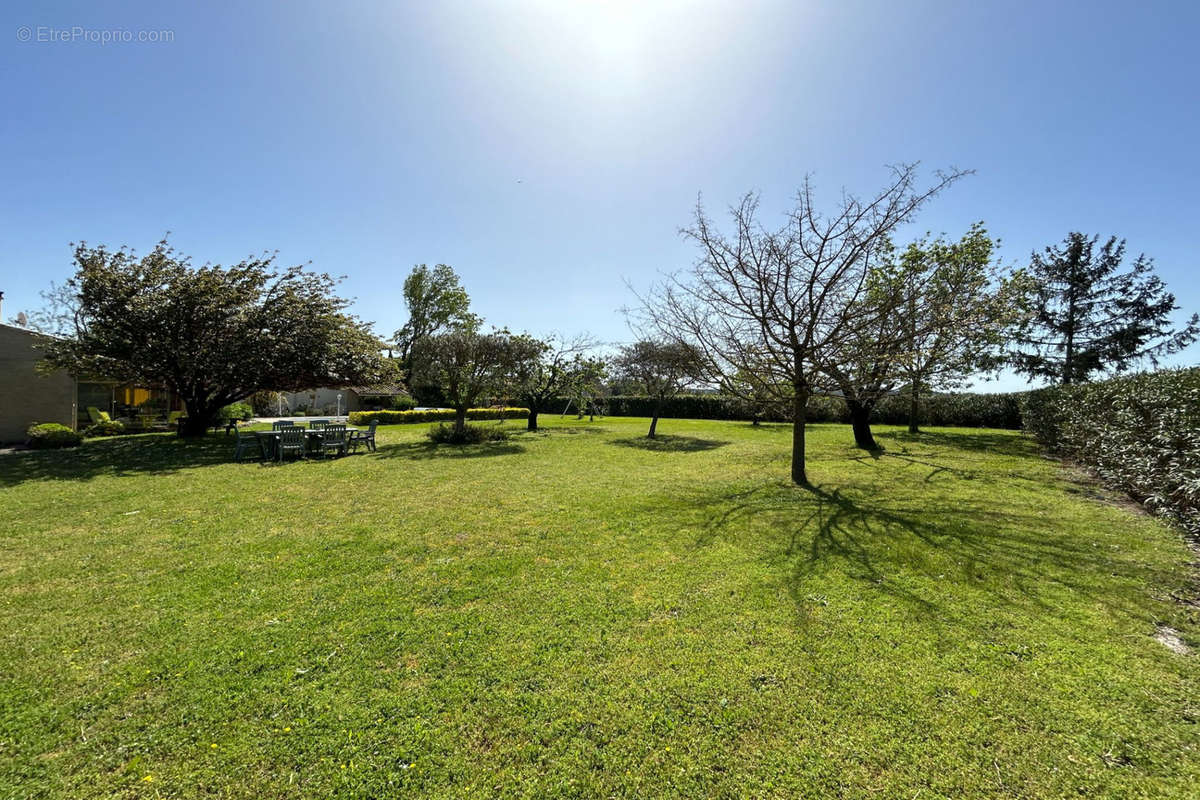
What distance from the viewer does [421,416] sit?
28.2m

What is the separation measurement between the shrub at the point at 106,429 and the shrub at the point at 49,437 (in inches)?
170

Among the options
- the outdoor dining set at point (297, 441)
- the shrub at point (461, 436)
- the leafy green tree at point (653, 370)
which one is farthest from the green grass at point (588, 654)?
the leafy green tree at point (653, 370)

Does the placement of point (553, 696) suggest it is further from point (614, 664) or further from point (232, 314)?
point (232, 314)

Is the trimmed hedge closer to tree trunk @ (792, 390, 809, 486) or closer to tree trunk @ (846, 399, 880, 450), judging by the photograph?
tree trunk @ (846, 399, 880, 450)

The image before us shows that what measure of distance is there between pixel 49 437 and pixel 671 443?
19.6 m

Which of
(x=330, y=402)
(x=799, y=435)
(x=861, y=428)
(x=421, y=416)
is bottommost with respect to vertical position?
(x=421, y=416)

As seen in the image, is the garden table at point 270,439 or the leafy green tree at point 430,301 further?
the leafy green tree at point 430,301

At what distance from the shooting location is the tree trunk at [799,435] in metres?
9.62

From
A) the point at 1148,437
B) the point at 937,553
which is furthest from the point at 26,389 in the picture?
the point at 1148,437

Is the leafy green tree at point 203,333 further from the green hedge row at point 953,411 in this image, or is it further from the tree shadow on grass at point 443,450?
the green hedge row at point 953,411

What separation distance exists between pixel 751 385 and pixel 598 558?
21.1ft

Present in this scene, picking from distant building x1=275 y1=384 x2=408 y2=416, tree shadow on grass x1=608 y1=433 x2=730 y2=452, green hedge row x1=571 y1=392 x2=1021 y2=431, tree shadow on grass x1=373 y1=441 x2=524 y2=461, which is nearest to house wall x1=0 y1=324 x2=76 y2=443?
tree shadow on grass x1=373 y1=441 x2=524 y2=461

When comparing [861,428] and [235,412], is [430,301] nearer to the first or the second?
[235,412]

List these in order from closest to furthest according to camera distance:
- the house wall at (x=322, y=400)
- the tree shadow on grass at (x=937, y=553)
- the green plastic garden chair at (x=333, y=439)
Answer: the tree shadow on grass at (x=937, y=553) → the green plastic garden chair at (x=333, y=439) → the house wall at (x=322, y=400)
